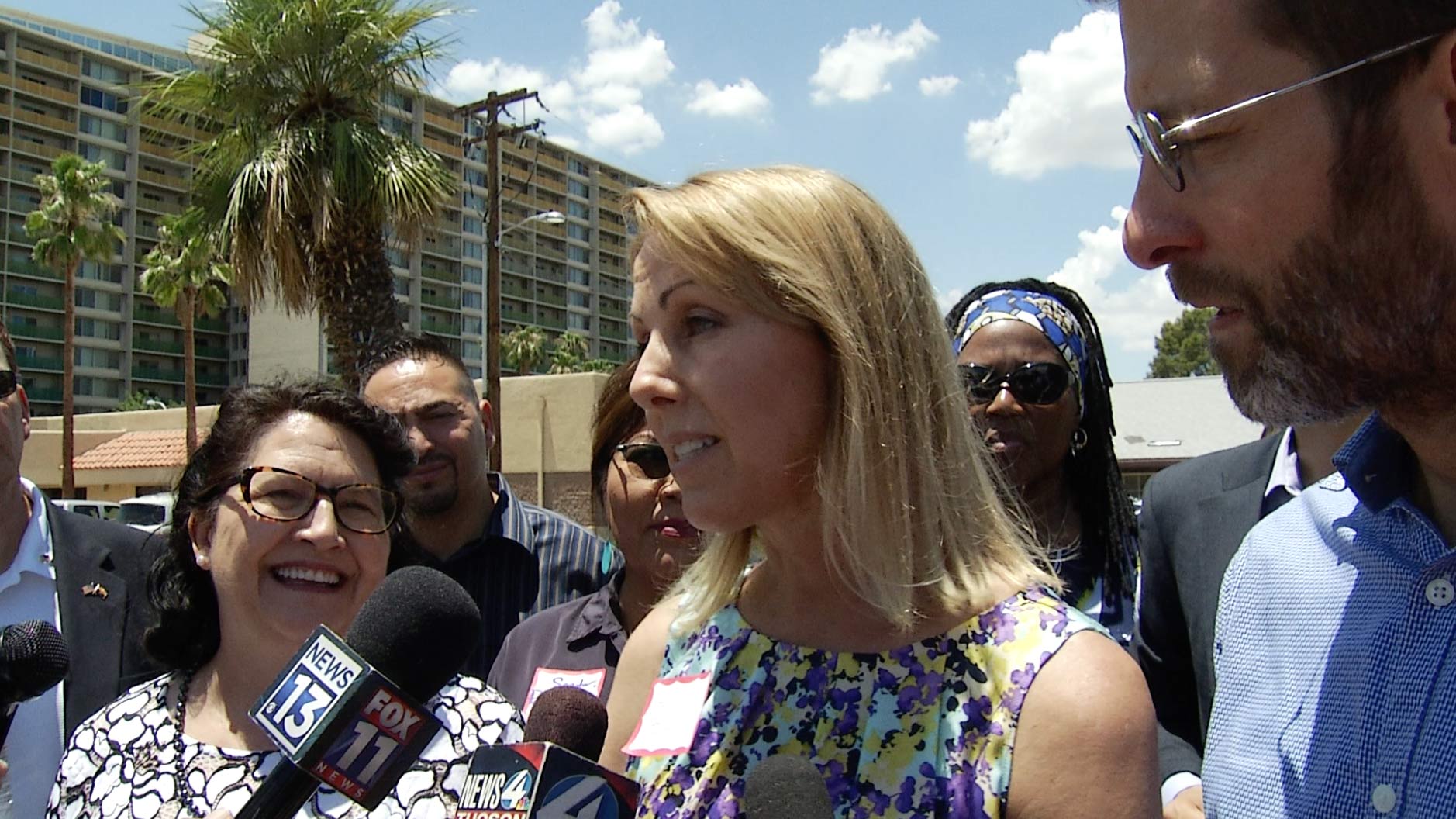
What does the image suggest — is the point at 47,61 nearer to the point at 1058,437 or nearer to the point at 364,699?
the point at 1058,437

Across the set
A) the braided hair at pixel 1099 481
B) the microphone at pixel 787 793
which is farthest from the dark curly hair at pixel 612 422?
the microphone at pixel 787 793

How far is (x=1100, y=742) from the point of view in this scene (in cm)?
146

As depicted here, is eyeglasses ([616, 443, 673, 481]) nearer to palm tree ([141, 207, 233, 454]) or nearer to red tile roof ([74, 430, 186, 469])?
palm tree ([141, 207, 233, 454])

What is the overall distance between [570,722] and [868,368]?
69 cm

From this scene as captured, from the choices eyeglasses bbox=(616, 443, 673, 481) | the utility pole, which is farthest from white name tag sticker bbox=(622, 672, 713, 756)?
the utility pole

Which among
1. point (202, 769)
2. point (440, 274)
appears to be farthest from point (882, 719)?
point (440, 274)

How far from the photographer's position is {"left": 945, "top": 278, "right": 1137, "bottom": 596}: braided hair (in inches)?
128

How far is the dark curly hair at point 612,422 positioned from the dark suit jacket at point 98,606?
1383mm

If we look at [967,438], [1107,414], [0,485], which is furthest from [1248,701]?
[0,485]

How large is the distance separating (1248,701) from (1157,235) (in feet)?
2.31

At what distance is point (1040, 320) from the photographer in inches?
132

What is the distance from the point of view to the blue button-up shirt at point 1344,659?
1260 millimetres

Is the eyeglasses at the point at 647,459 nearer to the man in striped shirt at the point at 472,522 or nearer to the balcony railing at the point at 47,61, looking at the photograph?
the man in striped shirt at the point at 472,522

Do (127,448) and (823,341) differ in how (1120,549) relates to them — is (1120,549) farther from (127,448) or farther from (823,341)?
(127,448)
